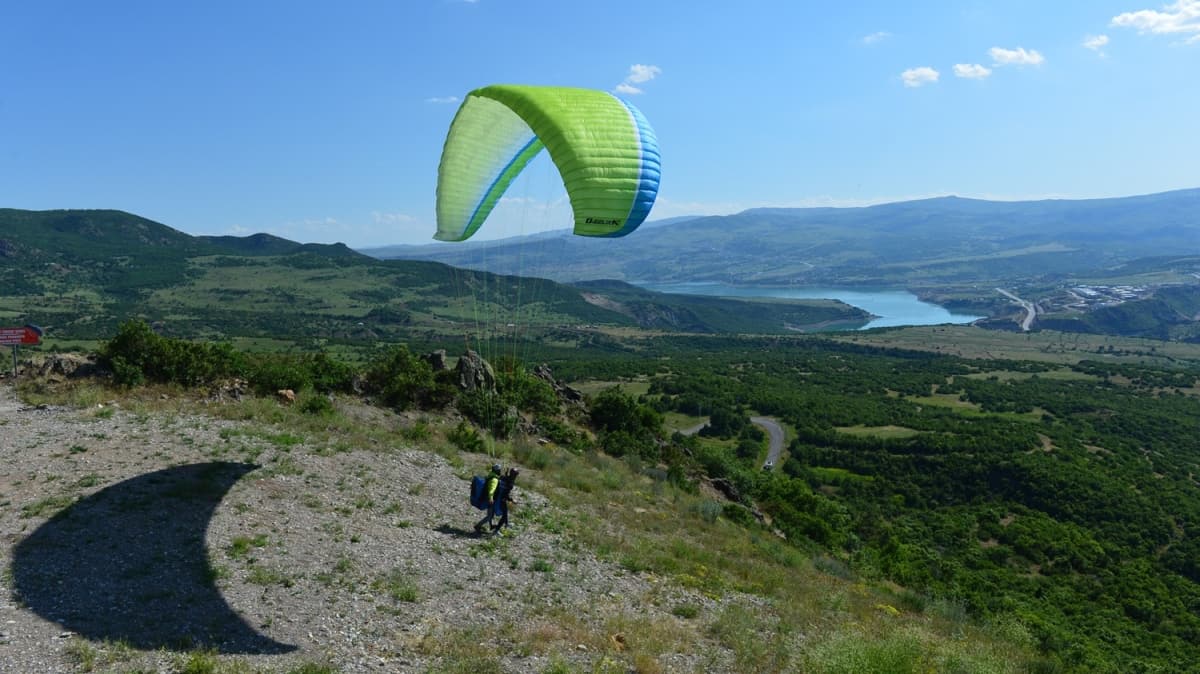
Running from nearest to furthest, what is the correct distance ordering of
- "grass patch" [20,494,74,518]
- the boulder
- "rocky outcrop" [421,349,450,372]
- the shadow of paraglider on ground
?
the shadow of paraglider on ground → "grass patch" [20,494,74,518] → the boulder → "rocky outcrop" [421,349,450,372]

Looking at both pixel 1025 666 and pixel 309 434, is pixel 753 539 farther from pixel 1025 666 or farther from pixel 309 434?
pixel 309 434

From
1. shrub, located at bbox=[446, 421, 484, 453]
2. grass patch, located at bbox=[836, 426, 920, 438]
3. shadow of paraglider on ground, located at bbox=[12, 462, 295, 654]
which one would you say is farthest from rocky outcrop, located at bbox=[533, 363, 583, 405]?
grass patch, located at bbox=[836, 426, 920, 438]

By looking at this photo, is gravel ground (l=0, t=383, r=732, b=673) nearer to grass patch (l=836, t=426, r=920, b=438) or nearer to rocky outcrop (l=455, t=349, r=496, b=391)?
rocky outcrop (l=455, t=349, r=496, b=391)

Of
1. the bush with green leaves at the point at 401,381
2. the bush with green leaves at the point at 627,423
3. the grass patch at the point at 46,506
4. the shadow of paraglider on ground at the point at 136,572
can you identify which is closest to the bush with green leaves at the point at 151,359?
the bush with green leaves at the point at 401,381

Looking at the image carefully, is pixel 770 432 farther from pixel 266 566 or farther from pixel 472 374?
pixel 266 566

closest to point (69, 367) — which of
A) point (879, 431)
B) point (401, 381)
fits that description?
point (401, 381)

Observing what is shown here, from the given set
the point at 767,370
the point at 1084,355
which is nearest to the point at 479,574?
the point at 767,370

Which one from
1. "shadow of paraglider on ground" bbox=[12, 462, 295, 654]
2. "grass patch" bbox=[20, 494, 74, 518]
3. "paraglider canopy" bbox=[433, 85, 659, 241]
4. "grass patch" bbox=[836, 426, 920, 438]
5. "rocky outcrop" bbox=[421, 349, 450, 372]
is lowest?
"grass patch" bbox=[836, 426, 920, 438]
